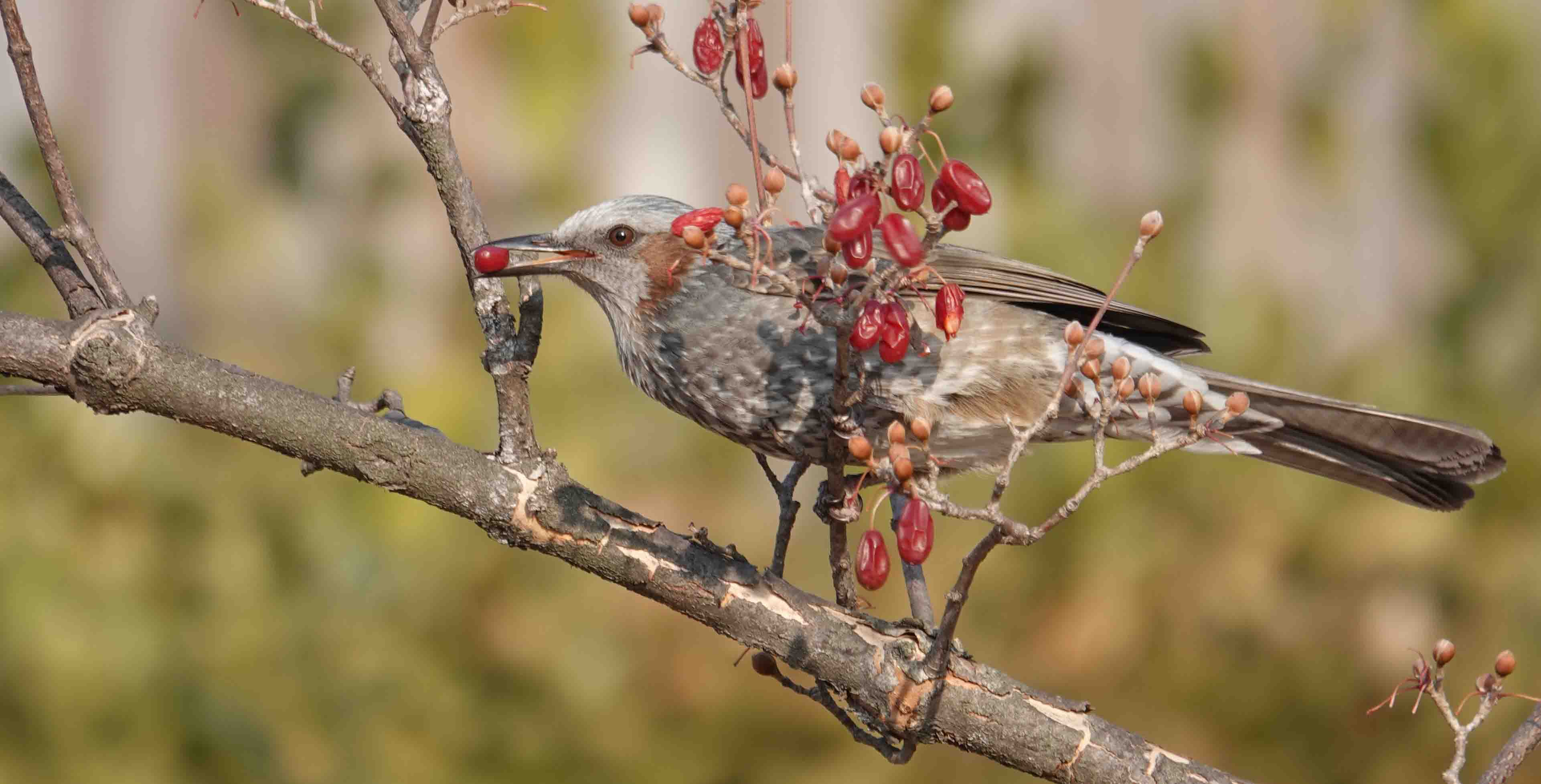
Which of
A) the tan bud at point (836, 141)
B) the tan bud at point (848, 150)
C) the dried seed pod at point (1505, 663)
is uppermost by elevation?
the tan bud at point (836, 141)

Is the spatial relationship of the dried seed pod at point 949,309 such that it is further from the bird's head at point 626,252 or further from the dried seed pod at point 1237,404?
the bird's head at point 626,252

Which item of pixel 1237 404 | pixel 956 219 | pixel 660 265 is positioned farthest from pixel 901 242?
pixel 660 265

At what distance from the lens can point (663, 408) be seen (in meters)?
4.84

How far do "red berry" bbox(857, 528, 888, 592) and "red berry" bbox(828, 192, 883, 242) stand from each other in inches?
18.1

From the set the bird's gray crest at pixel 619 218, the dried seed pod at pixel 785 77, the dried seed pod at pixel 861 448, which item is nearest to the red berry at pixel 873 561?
the dried seed pod at pixel 861 448

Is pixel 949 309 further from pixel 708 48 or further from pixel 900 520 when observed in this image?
pixel 708 48

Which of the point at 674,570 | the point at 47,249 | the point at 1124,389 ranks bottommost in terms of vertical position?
the point at 674,570

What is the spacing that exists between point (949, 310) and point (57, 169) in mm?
1155

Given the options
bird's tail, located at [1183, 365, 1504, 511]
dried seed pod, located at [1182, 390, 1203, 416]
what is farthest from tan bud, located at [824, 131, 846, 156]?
bird's tail, located at [1183, 365, 1504, 511]

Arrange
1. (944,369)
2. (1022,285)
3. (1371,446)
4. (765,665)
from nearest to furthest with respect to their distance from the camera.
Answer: (765,665)
(944,369)
(1022,285)
(1371,446)

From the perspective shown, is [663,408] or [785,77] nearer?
[785,77]

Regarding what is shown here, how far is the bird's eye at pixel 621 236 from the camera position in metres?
2.55

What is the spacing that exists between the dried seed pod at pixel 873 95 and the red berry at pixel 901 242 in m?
0.16

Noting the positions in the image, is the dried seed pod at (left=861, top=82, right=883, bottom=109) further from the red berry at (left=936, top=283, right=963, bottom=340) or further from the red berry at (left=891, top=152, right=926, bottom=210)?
the red berry at (left=936, top=283, right=963, bottom=340)
